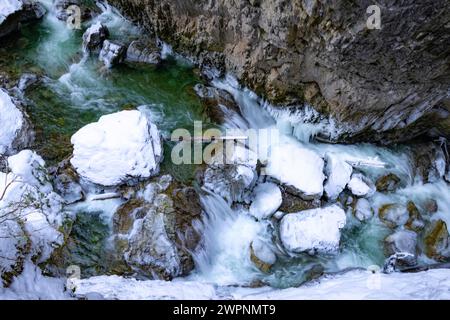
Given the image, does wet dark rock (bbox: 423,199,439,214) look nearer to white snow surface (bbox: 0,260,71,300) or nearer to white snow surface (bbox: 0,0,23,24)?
white snow surface (bbox: 0,260,71,300)

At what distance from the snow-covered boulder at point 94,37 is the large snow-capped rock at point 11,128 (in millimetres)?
1789

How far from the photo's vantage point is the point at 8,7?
7023 millimetres

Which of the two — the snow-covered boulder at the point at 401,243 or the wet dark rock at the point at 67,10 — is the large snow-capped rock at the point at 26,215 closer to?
the wet dark rock at the point at 67,10

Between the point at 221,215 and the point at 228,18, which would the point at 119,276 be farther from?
the point at 228,18

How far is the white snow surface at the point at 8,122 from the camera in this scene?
5.50 m

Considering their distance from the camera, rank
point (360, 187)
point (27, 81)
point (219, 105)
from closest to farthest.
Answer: point (360, 187) → point (27, 81) → point (219, 105)

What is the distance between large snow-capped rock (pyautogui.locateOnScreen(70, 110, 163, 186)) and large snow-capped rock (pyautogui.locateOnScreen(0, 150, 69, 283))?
535mm

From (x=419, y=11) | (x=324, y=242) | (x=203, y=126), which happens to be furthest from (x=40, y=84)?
(x=419, y=11)

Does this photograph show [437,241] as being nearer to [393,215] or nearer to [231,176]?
[393,215]

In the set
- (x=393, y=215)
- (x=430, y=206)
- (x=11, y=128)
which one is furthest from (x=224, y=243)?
(x=430, y=206)

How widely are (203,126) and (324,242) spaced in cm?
255

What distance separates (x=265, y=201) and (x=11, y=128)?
144 inches

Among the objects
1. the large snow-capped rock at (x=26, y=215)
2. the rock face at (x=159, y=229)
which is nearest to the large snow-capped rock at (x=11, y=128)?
the large snow-capped rock at (x=26, y=215)

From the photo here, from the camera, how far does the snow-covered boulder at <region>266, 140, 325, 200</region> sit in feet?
19.8
